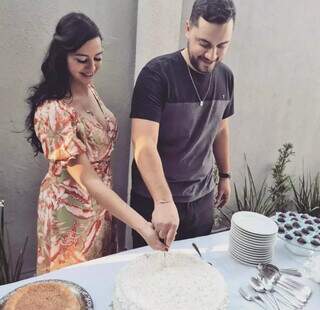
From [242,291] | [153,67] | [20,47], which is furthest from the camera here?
[20,47]

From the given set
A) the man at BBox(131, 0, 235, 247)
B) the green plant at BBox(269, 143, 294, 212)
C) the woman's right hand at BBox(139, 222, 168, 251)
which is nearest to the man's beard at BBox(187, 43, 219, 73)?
the man at BBox(131, 0, 235, 247)

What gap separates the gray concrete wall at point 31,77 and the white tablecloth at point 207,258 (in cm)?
98

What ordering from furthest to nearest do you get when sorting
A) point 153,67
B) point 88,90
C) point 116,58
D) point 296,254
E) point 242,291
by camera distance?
point 116,58
point 88,90
point 153,67
point 296,254
point 242,291

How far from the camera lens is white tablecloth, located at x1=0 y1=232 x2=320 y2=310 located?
1.13 metres

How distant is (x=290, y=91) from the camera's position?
3107 millimetres

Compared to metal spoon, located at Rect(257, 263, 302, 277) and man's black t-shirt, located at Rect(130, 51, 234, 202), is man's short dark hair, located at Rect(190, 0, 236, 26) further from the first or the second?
metal spoon, located at Rect(257, 263, 302, 277)

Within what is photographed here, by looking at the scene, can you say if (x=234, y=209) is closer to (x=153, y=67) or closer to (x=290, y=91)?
(x=290, y=91)

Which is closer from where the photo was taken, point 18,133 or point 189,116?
point 189,116

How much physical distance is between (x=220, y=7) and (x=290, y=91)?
74.6 inches

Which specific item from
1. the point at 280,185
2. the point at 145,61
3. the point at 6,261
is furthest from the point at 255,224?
the point at 280,185

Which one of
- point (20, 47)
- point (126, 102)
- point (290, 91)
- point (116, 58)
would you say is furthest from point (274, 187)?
point (20, 47)

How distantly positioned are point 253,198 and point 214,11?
6.74 feet

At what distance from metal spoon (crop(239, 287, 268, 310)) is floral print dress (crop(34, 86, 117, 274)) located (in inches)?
29.6

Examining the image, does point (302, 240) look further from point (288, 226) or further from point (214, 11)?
point (214, 11)
